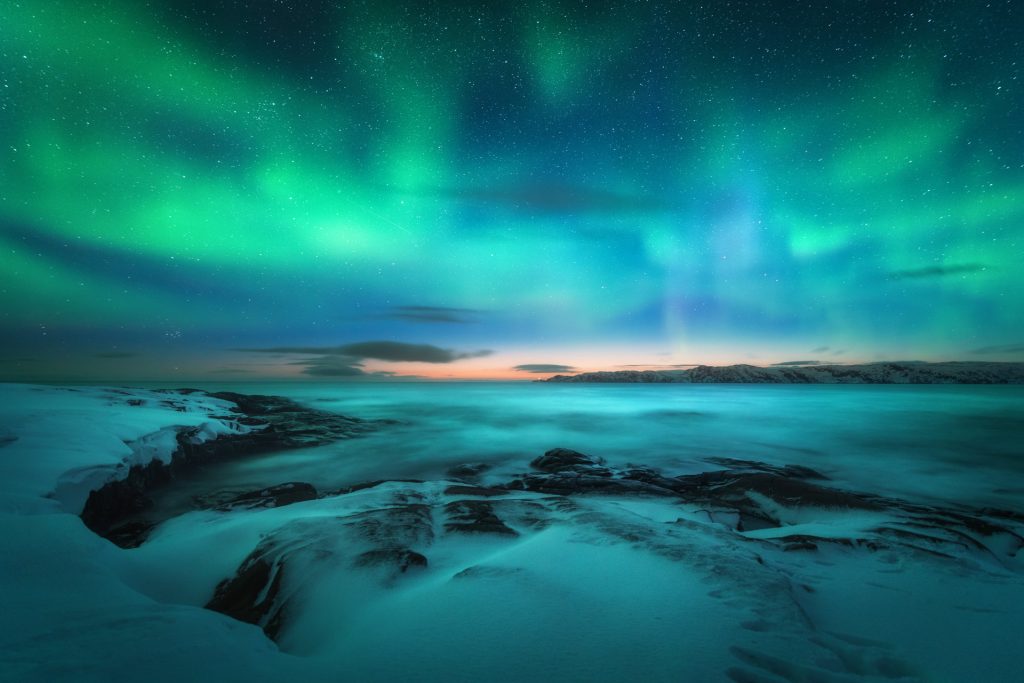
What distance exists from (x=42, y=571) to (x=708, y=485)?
10.2 m

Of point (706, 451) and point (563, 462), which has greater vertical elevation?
point (563, 462)

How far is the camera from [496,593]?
3.26 meters

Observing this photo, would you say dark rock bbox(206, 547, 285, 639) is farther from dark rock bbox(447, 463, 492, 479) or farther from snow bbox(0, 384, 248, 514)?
dark rock bbox(447, 463, 492, 479)

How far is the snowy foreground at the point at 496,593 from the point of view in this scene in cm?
238

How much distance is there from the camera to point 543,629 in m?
2.79

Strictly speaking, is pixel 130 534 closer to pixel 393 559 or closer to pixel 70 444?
pixel 70 444

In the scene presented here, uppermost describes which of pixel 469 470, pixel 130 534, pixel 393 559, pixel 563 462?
pixel 393 559

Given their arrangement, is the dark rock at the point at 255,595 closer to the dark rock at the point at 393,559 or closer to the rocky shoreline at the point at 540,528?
the rocky shoreline at the point at 540,528

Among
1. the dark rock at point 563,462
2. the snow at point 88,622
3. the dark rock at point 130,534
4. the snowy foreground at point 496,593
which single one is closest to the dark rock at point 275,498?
the snowy foreground at point 496,593

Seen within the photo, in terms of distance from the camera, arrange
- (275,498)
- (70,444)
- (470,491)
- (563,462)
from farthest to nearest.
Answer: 1. (563,462)
2. (70,444)
3. (470,491)
4. (275,498)

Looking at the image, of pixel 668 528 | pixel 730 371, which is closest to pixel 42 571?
pixel 668 528

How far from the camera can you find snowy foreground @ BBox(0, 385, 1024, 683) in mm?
2375

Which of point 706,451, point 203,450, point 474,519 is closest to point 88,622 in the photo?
point 474,519

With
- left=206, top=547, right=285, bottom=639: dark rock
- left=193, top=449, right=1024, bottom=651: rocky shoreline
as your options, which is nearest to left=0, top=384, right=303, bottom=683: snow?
left=206, top=547, right=285, bottom=639: dark rock
